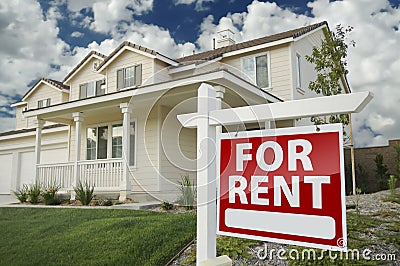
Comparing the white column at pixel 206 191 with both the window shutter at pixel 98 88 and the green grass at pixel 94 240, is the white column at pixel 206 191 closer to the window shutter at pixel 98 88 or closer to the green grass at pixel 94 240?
the green grass at pixel 94 240

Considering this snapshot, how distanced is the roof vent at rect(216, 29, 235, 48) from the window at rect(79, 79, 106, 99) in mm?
5049

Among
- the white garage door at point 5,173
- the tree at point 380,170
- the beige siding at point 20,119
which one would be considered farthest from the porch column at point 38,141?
the tree at point 380,170

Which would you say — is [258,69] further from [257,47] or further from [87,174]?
[87,174]

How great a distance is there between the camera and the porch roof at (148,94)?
717cm

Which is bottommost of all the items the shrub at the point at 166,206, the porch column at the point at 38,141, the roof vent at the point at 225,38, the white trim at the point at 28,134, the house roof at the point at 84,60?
the shrub at the point at 166,206

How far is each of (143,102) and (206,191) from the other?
7.54 meters

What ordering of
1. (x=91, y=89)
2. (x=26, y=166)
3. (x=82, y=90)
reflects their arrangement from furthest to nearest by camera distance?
(x=26, y=166)
(x=82, y=90)
(x=91, y=89)

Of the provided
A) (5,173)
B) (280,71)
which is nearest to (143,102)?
(280,71)

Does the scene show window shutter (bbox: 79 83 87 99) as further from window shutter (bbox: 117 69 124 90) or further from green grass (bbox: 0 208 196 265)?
green grass (bbox: 0 208 196 265)

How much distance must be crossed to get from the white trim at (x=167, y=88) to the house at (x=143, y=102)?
0.03 m

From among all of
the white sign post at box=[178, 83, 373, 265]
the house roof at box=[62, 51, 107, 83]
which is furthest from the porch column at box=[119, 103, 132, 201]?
the white sign post at box=[178, 83, 373, 265]

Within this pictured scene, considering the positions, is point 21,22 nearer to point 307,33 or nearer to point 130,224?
point 130,224

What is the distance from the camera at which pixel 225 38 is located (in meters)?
14.0

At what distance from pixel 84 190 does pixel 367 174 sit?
976 cm
